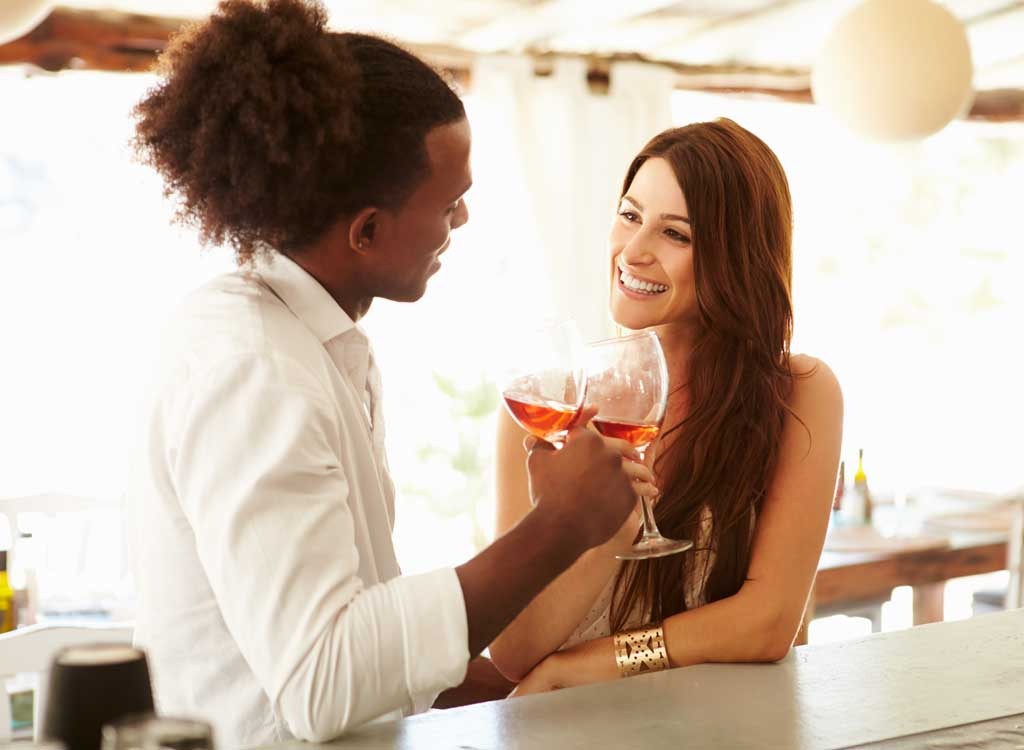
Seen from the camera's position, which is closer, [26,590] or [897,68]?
[897,68]

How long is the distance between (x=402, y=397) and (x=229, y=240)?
4277mm

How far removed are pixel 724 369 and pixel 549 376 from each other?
2.16 feet

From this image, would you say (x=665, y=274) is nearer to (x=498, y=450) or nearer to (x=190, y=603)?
(x=498, y=450)

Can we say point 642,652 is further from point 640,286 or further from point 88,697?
point 88,697

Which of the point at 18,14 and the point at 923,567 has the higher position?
the point at 18,14

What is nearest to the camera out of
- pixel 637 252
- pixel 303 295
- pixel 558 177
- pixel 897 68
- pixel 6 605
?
pixel 303 295

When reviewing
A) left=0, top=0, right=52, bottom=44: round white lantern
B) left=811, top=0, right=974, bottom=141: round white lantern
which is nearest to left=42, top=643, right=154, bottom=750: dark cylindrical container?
left=0, top=0, right=52, bottom=44: round white lantern

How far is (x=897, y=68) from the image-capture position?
9.59ft

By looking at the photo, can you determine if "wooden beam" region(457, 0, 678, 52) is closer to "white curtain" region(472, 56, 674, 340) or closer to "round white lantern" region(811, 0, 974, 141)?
"white curtain" region(472, 56, 674, 340)

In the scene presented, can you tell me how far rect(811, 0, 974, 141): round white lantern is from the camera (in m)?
2.90

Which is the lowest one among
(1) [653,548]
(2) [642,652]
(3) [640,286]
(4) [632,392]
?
(2) [642,652]

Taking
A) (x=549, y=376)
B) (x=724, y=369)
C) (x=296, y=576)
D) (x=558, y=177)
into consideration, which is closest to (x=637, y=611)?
(x=724, y=369)

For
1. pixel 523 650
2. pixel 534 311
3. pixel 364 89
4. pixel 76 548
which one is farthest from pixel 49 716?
pixel 534 311

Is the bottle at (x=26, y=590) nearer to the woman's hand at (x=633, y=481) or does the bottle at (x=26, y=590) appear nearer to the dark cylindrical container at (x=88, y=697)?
the woman's hand at (x=633, y=481)
